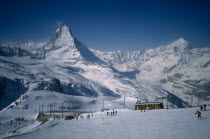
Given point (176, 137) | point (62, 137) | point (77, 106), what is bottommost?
point (77, 106)

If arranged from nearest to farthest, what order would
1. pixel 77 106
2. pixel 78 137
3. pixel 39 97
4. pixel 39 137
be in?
pixel 78 137, pixel 39 137, pixel 39 97, pixel 77 106

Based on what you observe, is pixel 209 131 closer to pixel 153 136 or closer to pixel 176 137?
pixel 176 137

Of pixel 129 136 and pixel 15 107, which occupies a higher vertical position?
pixel 129 136

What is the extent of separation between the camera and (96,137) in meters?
33.3

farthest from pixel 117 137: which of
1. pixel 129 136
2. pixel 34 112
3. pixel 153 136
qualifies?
pixel 34 112

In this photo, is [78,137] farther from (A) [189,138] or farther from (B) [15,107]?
(B) [15,107]

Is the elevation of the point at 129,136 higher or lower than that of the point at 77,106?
higher

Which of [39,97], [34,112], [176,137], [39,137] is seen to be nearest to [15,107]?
[34,112]

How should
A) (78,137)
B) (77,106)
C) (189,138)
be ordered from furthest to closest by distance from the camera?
(77,106)
(78,137)
(189,138)

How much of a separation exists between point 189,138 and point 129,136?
8521 millimetres

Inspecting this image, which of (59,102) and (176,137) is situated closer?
(176,137)

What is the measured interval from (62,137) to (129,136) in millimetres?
12456

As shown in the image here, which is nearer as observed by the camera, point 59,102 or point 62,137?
point 62,137

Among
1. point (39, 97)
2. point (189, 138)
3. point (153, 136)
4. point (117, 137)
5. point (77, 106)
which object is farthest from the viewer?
point (77, 106)
